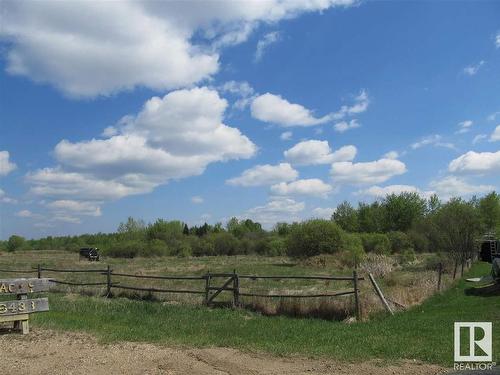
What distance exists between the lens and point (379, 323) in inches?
500

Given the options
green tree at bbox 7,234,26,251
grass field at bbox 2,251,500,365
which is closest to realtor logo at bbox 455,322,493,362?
grass field at bbox 2,251,500,365

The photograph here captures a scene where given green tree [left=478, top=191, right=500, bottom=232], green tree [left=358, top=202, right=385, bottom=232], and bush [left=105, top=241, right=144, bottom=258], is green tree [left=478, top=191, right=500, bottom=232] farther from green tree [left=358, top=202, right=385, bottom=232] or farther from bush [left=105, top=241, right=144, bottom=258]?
bush [left=105, top=241, right=144, bottom=258]

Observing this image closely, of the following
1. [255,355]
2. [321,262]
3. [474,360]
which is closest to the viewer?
[474,360]

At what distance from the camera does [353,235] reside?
57.0 meters

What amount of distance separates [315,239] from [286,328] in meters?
38.4

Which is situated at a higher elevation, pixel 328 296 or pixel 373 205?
pixel 373 205

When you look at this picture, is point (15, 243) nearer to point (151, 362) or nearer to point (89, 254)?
point (89, 254)

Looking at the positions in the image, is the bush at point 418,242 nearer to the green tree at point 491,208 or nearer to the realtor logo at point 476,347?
the green tree at point 491,208

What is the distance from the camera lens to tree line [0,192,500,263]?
42.0 meters

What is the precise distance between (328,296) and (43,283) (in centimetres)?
767

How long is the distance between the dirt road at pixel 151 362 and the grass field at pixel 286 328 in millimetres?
543

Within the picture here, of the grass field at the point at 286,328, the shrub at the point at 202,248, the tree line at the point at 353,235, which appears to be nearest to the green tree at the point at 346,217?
the tree line at the point at 353,235

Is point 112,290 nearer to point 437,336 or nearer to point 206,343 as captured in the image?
point 206,343

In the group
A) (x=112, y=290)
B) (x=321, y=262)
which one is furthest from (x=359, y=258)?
(x=112, y=290)
